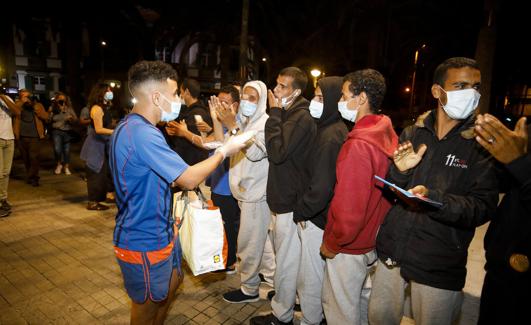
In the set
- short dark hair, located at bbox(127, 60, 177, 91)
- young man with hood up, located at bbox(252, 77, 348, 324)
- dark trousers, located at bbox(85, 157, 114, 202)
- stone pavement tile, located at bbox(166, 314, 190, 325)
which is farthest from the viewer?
dark trousers, located at bbox(85, 157, 114, 202)

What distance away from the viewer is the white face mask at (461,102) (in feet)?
7.49

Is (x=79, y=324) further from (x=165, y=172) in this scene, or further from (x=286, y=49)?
(x=286, y=49)

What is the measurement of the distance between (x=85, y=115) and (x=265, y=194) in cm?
635

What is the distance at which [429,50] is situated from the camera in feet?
76.1

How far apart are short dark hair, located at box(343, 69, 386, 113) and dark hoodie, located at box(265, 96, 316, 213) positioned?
0.61 meters

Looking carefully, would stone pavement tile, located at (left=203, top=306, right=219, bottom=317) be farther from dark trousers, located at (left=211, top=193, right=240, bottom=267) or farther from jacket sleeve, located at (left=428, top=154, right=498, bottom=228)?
jacket sleeve, located at (left=428, top=154, right=498, bottom=228)

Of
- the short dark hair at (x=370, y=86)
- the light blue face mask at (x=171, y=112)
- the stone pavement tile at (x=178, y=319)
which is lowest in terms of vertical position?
the stone pavement tile at (x=178, y=319)

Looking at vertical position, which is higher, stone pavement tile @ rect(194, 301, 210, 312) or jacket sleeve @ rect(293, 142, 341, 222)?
jacket sleeve @ rect(293, 142, 341, 222)

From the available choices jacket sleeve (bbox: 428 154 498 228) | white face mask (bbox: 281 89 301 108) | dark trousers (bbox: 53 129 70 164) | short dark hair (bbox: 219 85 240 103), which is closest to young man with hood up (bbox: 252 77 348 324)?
white face mask (bbox: 281 89 301 108)

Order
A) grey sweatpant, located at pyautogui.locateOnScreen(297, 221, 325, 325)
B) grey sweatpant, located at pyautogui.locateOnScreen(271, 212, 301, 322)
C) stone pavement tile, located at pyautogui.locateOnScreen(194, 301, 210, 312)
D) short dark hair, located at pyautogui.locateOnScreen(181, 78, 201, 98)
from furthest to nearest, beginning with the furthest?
short dark hair, located at pyautogui.locateOnScreen(181, 78, 201, 98)
stone pavement tile, located at pyautogui.locateOnScreen(194, 301, 210, 312)
grey sweatpant, located at pyautogui.locateOnScreen(271, 212, 301, 322)
grey sweatpant, located at pyautogui.locateOnScreen(297, 221, 325, 325)

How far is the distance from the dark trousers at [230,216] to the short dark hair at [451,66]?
107 inches

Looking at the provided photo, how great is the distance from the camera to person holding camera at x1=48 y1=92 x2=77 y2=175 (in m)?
9.18

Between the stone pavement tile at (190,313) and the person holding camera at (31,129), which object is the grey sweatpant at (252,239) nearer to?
the stone pavement tile at (190,313)

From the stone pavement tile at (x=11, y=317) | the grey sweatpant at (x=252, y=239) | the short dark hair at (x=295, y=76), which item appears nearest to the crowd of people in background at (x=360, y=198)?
the short dark hair at (x=295, y=76)
